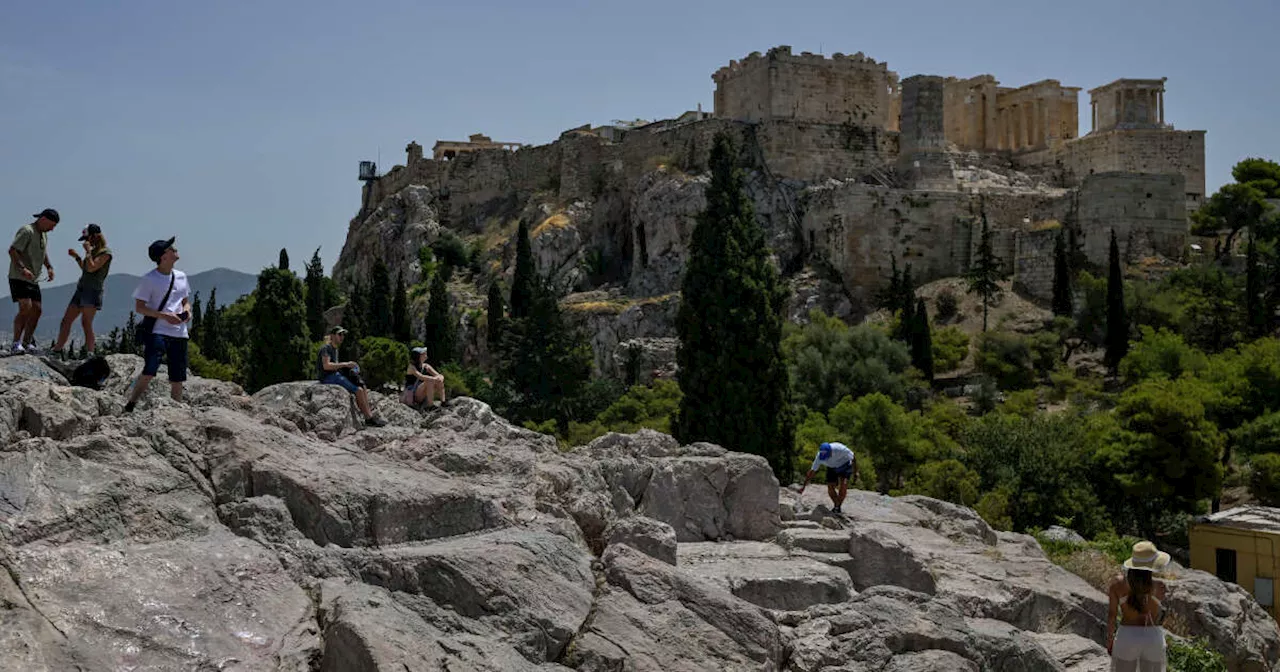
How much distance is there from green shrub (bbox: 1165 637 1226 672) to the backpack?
8.06 m

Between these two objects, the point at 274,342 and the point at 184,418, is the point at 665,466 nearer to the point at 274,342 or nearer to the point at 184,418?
the point at 184,418

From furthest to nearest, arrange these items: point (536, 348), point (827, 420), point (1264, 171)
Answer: point (1264, 171) → point (536, 348) → point (827, 420)

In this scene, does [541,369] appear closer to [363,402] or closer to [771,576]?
[363,402]

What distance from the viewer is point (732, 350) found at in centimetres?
2136

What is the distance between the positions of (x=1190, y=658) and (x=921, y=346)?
78.8 ft

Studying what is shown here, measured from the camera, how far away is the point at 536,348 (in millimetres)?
34969

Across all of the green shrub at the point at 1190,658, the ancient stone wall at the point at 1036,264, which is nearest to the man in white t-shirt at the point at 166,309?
the green shrub at the point at 1190,658

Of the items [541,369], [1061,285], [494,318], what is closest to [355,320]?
[494,318]

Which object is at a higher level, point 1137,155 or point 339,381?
point 1137,155

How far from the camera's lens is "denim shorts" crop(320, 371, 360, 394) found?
10.3 metres

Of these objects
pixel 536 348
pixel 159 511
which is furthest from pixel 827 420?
pixel 159 511

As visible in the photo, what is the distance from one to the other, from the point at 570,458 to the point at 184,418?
10.2 ft

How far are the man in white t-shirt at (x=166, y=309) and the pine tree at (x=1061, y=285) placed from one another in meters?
30.5

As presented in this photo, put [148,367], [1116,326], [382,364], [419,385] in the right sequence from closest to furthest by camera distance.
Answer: [148,367]
[419,385]
[1116,326]
[382,364]
